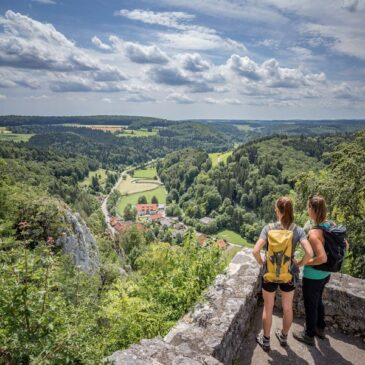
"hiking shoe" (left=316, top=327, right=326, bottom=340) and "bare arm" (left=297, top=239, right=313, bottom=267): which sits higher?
"bare arm" (left=297, top=239, right=313, bottom=267)

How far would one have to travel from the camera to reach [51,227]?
21.2m

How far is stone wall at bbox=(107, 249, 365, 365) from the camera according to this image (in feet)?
12.0

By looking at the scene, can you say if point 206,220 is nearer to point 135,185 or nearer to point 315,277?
point 135,185

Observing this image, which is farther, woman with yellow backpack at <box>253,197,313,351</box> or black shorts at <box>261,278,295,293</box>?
black shorts at <box>261,278,295,293</box>

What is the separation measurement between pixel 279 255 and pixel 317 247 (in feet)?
1.96

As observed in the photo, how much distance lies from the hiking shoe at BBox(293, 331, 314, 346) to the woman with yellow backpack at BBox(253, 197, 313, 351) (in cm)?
53

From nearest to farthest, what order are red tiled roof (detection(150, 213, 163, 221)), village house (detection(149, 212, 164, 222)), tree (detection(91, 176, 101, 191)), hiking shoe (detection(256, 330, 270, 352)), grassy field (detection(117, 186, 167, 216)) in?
hiking shoe (detection(256, 330, 270, 352)) < village house (detection(149, 212, 164, 222)) < red tiled roof (detection(150, 213, 163, 221)) < grassy field (detection(117, 186, 167, 216)) < tree (detection(91, 176, 101, 191))

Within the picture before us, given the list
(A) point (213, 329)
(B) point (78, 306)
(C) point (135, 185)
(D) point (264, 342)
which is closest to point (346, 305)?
(D) point (264, 342)

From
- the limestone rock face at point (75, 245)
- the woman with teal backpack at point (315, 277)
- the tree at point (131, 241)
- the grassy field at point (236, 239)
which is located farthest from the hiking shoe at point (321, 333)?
the grassy field at point (236, 239)

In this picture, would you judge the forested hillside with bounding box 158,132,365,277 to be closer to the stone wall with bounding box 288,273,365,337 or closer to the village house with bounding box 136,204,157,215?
the village house with bounding box 136,204,157,215

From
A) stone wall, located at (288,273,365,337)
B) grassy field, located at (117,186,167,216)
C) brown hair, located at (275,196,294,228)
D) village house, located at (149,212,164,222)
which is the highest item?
brown hair, located at (275,196,294,228)

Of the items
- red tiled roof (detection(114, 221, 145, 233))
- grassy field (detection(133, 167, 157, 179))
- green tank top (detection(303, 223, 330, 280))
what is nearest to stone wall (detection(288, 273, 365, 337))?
green tank top (detection(303, 223, 330, 280))

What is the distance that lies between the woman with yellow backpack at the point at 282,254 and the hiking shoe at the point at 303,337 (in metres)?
0.53

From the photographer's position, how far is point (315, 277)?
492 centimetres
